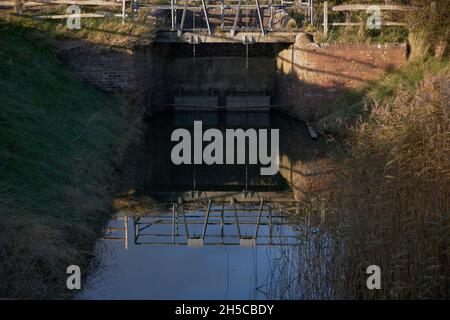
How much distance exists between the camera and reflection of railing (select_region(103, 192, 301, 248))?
9312mm

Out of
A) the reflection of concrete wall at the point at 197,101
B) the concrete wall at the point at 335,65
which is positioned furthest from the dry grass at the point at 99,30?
the concrete wall at the point at 335,65

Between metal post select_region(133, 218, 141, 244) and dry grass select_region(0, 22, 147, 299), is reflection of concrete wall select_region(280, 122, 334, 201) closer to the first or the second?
metal post select_region(133, 218, 141, 244)

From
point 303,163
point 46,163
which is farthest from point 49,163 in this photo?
point 303,163

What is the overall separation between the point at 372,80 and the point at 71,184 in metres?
9.74

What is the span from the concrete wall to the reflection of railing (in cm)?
686

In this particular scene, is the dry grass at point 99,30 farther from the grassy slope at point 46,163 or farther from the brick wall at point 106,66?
the grassy slope at point 46,163

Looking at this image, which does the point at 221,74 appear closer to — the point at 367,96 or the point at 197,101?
the point at 197,101

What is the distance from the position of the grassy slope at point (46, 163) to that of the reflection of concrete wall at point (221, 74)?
5.68 metres

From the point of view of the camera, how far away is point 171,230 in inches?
392

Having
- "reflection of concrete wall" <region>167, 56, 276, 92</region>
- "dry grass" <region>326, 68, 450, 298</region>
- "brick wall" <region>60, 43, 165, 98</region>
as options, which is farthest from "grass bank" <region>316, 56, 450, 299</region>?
"reflection of concrete wall" <region>167, 56, 276, 92</region>

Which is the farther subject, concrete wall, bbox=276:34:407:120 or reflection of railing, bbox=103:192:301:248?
concrete wall, bbox=276:34:407:120

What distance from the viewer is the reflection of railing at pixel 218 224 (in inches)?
367

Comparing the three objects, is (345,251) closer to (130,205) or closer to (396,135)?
(396,135)

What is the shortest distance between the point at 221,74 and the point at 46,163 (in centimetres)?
1317
